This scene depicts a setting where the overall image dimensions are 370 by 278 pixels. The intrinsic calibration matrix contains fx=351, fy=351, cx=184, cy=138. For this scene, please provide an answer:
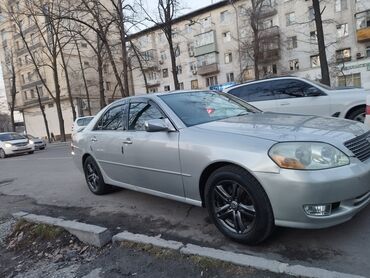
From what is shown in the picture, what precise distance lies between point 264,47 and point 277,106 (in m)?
31.7

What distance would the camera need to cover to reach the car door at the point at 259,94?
920cm

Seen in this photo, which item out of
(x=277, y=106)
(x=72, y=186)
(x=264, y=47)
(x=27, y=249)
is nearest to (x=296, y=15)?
(x=264, y=47)

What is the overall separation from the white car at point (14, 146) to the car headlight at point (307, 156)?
62.9ft

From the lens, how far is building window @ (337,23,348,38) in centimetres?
3600

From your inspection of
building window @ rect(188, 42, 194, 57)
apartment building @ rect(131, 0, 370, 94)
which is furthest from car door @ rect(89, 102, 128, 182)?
building window @ rect(188, 42, 194, 57)

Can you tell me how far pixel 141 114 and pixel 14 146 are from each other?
56.3 feet

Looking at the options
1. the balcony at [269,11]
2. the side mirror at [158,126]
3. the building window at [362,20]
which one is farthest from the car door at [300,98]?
the balcony at [269,11]

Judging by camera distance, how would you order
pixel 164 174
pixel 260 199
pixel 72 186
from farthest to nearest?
pixel 72 186 < pixel 164 174 < pixel 260 199

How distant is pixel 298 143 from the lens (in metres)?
3.07

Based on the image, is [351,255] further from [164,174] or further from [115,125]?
[115,125]

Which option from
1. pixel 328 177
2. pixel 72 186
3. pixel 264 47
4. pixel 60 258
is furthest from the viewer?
pixel 264 47

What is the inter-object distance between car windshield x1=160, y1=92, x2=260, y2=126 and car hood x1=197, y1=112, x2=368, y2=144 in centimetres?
21

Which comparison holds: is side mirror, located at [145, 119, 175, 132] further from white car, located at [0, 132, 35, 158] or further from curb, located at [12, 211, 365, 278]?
white car, located at [0, 132, 35, 158]

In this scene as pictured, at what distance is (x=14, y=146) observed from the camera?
63.4 feet
